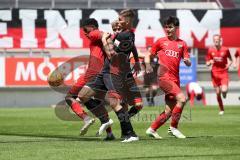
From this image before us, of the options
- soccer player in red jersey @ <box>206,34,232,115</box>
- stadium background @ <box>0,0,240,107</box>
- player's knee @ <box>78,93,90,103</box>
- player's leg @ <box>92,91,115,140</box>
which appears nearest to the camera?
player's leg @ <box>92,91,115,140</box>

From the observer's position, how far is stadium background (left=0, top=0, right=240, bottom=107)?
31922 mm

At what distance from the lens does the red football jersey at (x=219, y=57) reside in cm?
2511

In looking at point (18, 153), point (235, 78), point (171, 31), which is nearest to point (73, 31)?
point (235, 78)

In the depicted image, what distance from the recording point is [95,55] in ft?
45.6

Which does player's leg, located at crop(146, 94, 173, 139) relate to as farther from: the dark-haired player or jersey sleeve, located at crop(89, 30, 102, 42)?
jersey sleeve, located at crop(89, 30, 102, 42)

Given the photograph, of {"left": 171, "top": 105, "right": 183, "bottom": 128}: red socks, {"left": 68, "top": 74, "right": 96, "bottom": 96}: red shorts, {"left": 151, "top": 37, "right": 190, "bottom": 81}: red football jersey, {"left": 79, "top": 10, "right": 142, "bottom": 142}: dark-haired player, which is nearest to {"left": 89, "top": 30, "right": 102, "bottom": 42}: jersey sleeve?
{"left": 79, "top": 10, "right": 142, "bottom": 142}: dark-haired player

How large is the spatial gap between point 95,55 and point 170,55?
1.43 m

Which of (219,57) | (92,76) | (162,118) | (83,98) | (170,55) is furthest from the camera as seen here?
(219,57)

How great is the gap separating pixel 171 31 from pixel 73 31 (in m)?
19.5

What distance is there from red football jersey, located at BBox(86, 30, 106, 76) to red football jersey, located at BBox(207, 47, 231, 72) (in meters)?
11.4

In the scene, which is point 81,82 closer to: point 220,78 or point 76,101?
point 76,101

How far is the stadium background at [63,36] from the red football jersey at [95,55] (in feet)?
53.1

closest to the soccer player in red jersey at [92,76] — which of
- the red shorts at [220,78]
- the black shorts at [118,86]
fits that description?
the black shorts at [118,86]

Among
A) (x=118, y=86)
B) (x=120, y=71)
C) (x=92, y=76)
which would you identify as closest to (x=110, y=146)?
(x=118, y=86)
